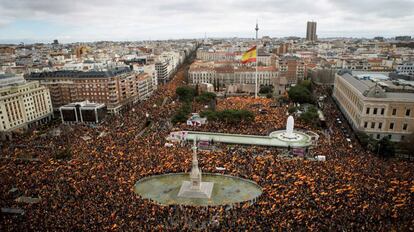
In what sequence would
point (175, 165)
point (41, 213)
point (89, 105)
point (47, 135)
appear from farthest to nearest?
point (89, 105) < point (47, 135) < point (175, 165) < point (41, 213)

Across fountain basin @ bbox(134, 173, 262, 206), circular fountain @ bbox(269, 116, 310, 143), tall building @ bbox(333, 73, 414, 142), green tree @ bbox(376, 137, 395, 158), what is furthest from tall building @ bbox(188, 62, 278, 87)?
fountain basin @ bbox(134, 173, 262, 206)

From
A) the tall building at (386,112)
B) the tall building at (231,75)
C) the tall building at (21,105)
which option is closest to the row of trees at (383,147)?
the tall building at (386,112)

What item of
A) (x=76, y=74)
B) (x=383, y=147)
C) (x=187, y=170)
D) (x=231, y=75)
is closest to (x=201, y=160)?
(x=187, y=170)

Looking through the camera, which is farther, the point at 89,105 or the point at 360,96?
the point at 89,105

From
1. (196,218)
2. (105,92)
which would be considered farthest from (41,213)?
(105,92)

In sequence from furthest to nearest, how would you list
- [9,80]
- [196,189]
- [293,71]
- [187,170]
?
[293,71], [9,80], [187,170], [196,189]

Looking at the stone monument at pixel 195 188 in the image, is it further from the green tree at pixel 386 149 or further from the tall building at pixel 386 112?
the tall building at pixel 386 112

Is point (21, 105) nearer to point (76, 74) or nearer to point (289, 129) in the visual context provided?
point (76, 74)

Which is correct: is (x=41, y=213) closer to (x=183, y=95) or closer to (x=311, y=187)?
(x=311, y=187)
